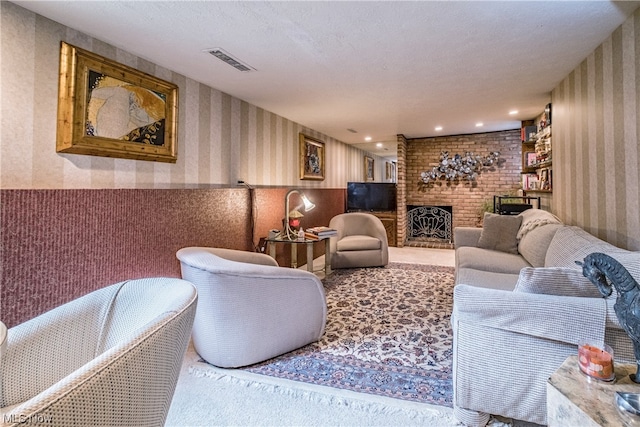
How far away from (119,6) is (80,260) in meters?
1.50

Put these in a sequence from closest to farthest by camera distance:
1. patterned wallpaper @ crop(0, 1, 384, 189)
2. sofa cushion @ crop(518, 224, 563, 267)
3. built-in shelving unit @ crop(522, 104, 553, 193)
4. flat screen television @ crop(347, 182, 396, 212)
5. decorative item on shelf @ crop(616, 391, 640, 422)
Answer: decorative item on shelf @ crop(616, 391, 640, 422)
patterned wallpaper @ crop(0, 1, 384, 189)
sofa cushion @ crop(518, 224, 563, 267)
built-in shelving unit @ crop(522, 104, 553, 193)
flat screen television @ crop(347, 182, 396, 212)

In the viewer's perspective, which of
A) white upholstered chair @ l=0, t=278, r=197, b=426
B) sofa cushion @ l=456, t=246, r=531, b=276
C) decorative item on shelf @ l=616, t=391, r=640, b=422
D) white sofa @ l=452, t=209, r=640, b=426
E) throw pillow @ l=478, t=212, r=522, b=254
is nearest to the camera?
white upholstered chair @ l=0, t=278, r=197, b=426

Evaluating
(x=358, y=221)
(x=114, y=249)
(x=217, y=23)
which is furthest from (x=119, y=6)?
(x=358, y=221)

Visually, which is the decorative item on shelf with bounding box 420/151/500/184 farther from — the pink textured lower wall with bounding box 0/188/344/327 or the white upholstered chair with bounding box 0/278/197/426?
the white upholstered chair with bounding box 0/278/197/426

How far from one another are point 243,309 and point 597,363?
1696mm

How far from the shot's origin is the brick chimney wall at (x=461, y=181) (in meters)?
5.99

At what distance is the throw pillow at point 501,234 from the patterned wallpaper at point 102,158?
271cm

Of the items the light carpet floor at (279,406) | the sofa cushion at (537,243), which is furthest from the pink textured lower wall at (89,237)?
the sofa cushion at (537,243)

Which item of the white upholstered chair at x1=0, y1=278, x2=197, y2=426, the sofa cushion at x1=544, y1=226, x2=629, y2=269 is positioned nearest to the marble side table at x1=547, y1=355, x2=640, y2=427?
the sofa cushion at x1=544, y1=226, x2=629, y2=269

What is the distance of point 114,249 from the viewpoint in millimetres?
2191

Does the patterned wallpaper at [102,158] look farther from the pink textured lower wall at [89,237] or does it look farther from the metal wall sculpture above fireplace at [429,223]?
the metal wall sculpture above fireplace at [429,223]

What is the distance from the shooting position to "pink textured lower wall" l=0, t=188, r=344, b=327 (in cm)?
170

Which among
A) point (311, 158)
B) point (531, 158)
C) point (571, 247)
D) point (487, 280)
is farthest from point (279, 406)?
point (531, 158)

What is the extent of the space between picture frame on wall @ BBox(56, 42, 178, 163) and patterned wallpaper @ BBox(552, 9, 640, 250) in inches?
128
